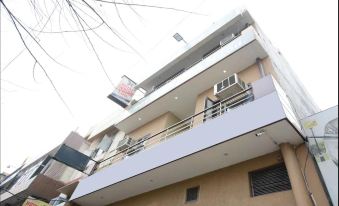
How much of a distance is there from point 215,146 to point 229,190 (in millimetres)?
1201

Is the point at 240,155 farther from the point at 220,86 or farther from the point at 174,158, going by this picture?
the point at 220,86

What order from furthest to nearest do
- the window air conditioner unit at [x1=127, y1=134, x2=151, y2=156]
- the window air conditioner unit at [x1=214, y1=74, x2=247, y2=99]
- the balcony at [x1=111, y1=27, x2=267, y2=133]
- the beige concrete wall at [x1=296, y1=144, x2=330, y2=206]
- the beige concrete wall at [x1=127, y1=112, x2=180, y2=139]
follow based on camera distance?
the beige concrete wall at [x1=127, y1=112, x2=180, y2=139], the window air conditioner unit at [x1=127, y1=134, x2=151, y2=156], the balcony at [x1=111, y1=27, x2=267, y2=133], the window air conditioner unit at [x1=214, y1=74, x2=247, y2=99], the beige concrete wall at [x1=296, y1=144, x2=330, y2=206]

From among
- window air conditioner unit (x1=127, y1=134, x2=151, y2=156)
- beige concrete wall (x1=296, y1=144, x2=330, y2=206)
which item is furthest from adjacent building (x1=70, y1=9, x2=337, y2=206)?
window air conditioner unit (x1=127, y1=134, x2=151, y2=156)

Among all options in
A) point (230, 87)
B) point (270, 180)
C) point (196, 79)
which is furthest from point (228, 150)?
point (196, 79)

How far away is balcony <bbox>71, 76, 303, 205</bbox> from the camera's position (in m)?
5.23

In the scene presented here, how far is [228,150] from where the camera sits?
600 centimetres

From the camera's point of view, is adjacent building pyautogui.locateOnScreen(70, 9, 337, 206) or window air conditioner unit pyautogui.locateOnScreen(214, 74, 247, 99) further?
window air conditioner unit pyautogui.locateOnScreen(214, 74, 247, 99)

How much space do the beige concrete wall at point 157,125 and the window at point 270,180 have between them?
630cm

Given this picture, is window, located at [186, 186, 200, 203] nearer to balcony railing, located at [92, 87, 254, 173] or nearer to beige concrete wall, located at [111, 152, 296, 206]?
beige concrete wall, located at [111, 152, 296, 206]

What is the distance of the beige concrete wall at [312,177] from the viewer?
4330mm

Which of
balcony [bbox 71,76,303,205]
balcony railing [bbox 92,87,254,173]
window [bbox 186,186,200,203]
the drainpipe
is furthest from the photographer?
the drainpipe

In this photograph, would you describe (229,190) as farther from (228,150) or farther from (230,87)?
(230,87)

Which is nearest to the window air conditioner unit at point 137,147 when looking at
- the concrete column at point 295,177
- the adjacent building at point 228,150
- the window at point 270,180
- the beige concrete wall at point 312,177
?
the adjacent building at point 228,150

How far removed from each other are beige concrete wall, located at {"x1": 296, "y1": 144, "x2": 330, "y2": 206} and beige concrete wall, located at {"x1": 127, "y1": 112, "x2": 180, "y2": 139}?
23.5ft
